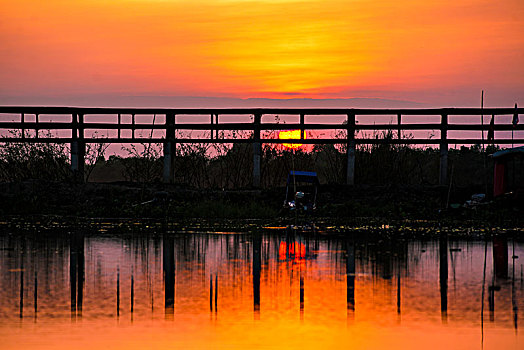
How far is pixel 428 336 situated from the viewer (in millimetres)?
9906

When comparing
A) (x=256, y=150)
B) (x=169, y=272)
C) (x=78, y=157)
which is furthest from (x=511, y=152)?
(x=169, y=272)

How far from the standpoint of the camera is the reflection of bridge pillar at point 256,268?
40.0ft

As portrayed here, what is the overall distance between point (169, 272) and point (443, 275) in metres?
4.50

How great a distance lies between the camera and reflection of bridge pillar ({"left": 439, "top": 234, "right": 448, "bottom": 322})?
459 inches

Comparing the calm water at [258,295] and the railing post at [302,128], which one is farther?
the railing post at [302,128]

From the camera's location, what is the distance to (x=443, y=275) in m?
15.0

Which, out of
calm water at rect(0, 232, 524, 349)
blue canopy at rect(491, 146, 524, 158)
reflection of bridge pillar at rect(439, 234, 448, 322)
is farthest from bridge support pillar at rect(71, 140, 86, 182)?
reflection of bridge pillar at rect(439, 234, 448, 322)

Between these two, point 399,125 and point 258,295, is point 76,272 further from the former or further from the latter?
point 399,125

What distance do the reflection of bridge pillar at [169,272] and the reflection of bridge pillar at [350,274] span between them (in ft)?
7.64

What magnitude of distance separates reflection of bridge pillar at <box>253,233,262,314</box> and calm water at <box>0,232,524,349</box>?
0.09 feet

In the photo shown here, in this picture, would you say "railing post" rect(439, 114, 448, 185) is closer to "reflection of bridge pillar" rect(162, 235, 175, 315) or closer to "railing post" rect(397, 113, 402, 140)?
"railing post" rect(397, 113, 402, 140)

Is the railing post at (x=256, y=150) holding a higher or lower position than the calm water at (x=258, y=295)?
higher

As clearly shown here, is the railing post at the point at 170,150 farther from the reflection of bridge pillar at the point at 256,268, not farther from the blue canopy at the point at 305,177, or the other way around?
the reflection of bridge pillar at the point at 256,268

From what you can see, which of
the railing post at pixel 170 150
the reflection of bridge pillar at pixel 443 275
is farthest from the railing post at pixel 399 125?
the reflection of bridge pillar at pixel 443 275
